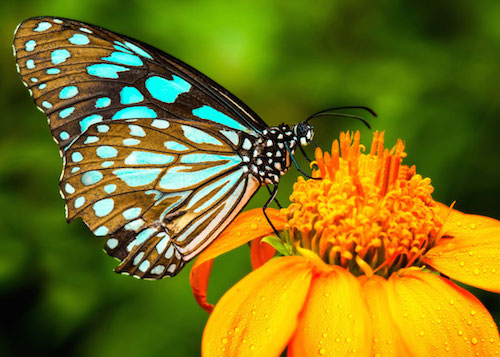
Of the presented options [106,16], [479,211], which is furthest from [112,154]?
[479,211]

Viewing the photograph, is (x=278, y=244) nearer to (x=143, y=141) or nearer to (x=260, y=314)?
(x=260, y=314)

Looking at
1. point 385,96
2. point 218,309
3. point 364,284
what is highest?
point 385,96

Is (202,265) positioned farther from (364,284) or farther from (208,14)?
(208,14)

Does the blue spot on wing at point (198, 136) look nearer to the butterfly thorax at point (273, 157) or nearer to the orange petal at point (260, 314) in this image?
the butterfly thorax at point (273, 157)

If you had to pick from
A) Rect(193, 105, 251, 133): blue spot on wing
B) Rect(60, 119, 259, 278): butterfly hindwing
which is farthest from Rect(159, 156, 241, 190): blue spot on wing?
Rect(193, 105, 251, 133): blue spot on wing

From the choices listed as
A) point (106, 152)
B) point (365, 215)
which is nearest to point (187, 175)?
point (106, 152)

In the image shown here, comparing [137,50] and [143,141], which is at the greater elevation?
[137,50]
